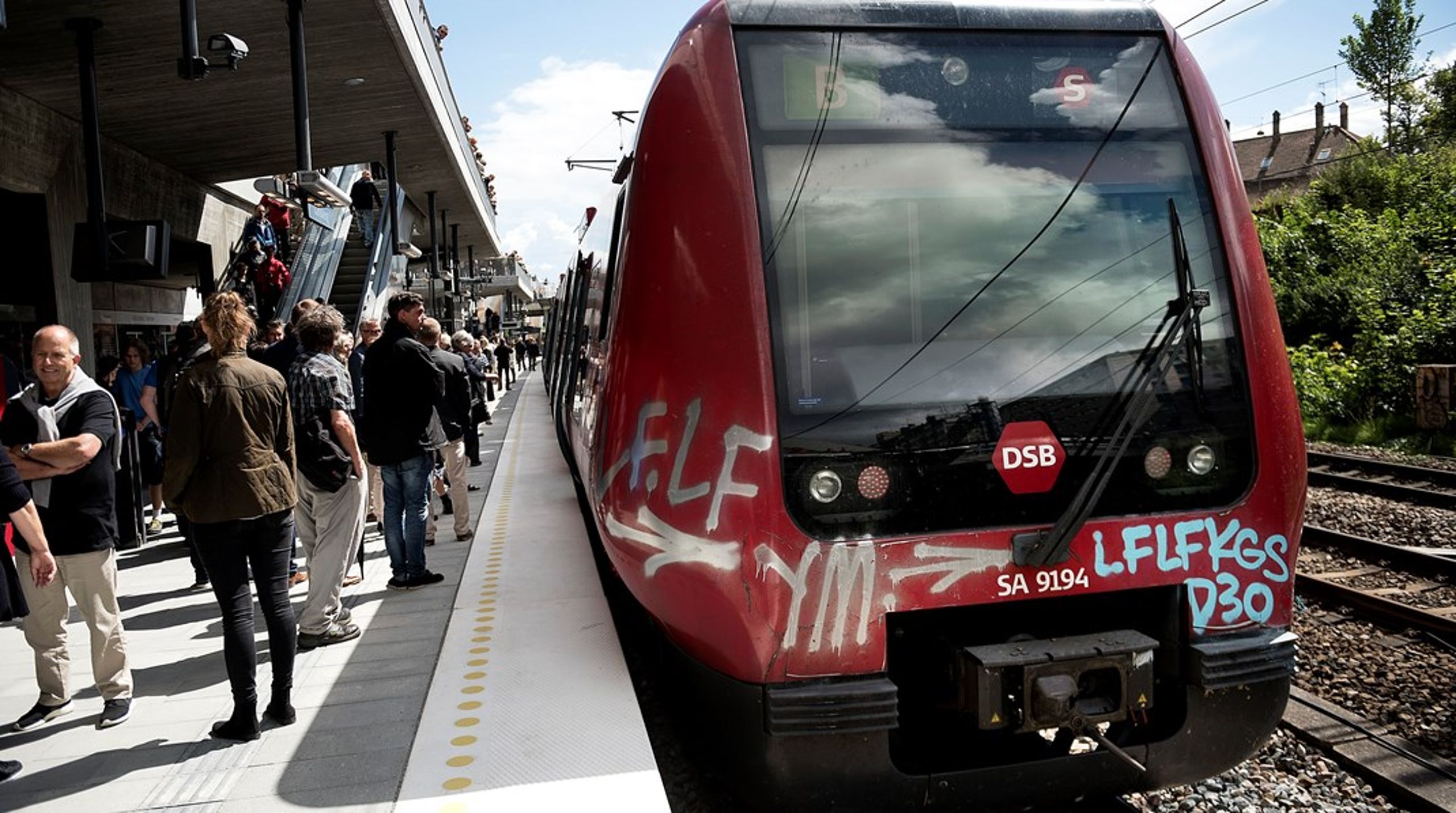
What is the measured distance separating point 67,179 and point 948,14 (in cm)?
1166

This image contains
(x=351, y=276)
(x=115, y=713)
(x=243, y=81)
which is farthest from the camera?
(x=351, y=276)

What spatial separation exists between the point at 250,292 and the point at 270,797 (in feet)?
37.7

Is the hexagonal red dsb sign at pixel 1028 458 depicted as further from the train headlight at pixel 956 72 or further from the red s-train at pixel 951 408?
the train headlight at pixel 956 72

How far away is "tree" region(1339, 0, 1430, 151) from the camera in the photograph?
182 ft

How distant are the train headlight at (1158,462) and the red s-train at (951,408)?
0.01 metres

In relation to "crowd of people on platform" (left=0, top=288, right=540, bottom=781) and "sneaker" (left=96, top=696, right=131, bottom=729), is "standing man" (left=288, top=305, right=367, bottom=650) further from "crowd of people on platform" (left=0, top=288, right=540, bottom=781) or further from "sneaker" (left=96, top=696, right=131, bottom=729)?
"sneaker" (left=96, top=696, right=131, bottom=729)

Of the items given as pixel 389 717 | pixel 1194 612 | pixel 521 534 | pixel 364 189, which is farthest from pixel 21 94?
pixel 1194 612

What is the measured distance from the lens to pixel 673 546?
323cm

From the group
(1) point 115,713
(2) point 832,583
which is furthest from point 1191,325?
(1) point 115,713

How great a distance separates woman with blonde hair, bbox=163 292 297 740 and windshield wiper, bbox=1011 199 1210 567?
2.78 m

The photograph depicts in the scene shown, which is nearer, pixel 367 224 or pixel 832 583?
pixel 832 583

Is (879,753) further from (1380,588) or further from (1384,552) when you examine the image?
(1384,552)

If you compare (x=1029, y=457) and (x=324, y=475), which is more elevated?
(x=1029, y=457)

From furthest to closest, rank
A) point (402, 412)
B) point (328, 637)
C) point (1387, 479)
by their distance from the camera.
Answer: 1. point (1387, 479)
2. point (402, 412)
3. point (328, 637)
